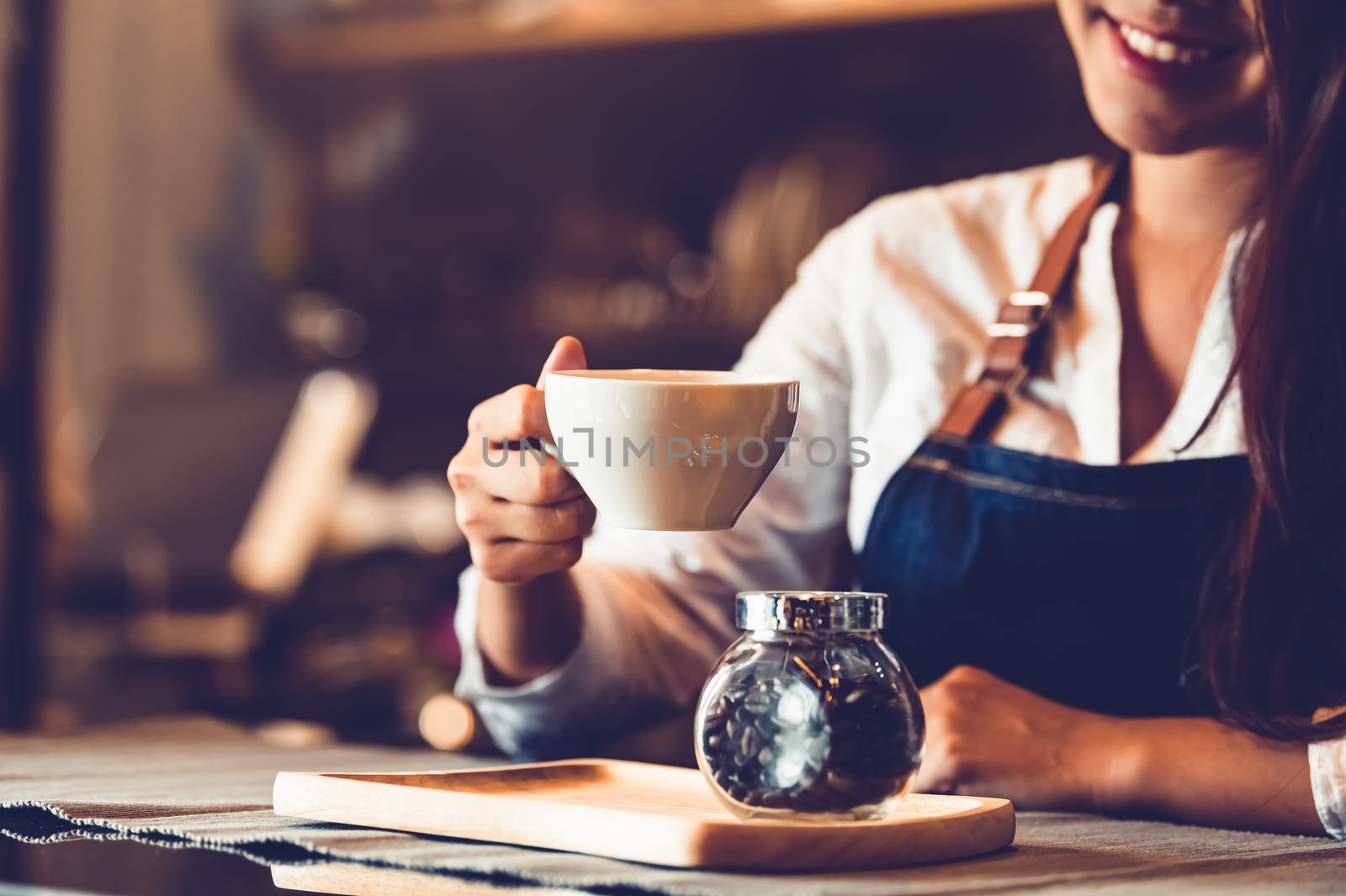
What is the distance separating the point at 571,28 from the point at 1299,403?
7.58 ft

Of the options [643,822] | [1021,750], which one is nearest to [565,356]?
[643,822]

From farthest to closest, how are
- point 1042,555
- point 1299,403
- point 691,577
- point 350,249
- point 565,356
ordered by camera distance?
point 350,249 < point 691,577 < point 1042,555 < point 1299,403 < point 565,356

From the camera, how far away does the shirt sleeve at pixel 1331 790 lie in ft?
3.06

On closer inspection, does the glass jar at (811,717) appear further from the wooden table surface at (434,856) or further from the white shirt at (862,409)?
the white shirt at (862,409)

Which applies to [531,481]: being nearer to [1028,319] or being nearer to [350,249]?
[1028,319]

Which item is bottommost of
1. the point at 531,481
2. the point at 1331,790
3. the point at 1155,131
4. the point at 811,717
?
the point at 1331,790

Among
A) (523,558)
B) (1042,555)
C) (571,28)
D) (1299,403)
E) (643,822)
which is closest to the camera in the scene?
(643,822)

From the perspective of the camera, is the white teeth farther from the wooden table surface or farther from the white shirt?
the wooden table surface

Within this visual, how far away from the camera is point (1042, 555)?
1206 millimetres

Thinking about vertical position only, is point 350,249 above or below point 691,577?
above

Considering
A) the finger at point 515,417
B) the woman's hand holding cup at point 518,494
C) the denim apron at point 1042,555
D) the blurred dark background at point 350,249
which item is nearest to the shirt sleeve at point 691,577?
the denim apron at point 1042,555

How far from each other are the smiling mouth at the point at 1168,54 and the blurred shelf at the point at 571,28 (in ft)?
5.41

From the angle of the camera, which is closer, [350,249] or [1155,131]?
[1155,131]

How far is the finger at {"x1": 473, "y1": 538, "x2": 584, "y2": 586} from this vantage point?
3.09 ft
